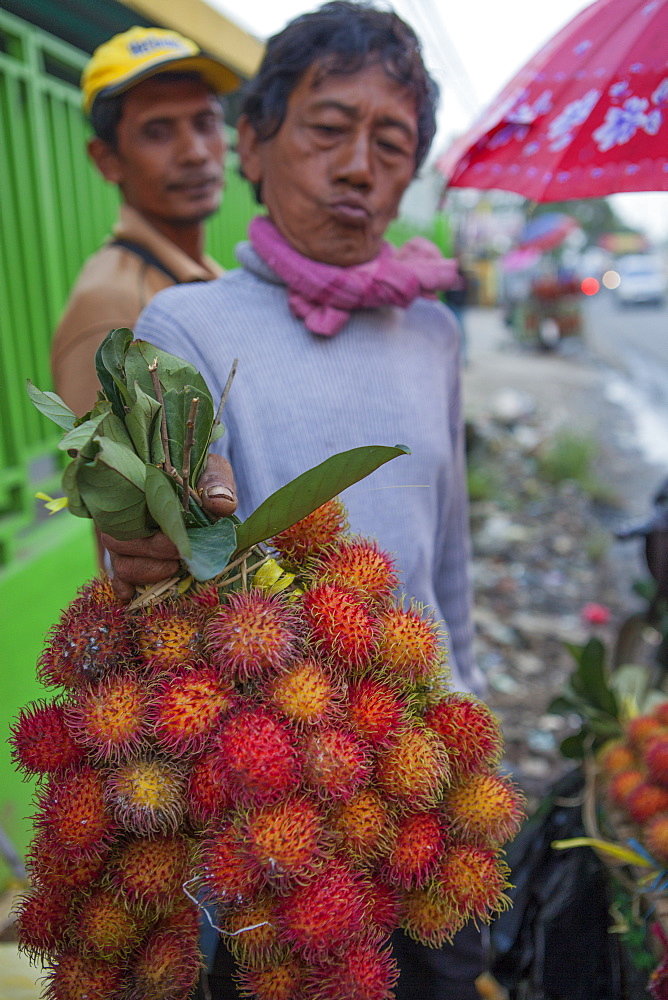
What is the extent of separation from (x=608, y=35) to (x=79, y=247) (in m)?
2.36

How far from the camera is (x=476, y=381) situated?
1286 cm

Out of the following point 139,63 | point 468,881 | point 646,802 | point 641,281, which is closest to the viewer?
point 468,881

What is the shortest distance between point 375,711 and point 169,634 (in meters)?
0.24

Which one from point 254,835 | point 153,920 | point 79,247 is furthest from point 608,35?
point 79,247

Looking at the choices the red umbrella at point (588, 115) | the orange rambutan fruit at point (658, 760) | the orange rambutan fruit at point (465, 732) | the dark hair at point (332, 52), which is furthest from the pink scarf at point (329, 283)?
the orange rambutan fruit at point (658, 760)

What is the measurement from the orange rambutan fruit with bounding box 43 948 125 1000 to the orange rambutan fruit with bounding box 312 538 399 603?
48cm

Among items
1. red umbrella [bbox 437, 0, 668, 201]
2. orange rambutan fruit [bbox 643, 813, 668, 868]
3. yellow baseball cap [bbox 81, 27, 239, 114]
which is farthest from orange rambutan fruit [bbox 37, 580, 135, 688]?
yellow baseball cap [bbox 81, 27, 239, 114]

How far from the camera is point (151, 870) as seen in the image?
0.79 meters

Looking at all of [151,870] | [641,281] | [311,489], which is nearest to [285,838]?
[151,870]

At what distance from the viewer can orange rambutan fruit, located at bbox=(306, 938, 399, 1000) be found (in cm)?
79

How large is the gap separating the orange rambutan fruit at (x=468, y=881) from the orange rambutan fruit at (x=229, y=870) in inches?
9.1

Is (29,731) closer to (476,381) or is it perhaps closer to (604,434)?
(604,434)

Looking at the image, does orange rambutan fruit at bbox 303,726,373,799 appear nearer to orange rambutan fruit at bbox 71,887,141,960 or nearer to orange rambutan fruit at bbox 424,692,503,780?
orange rambutan fruit at bbox 424,692,503,780

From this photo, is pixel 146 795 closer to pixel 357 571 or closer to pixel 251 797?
pixel 251 797
